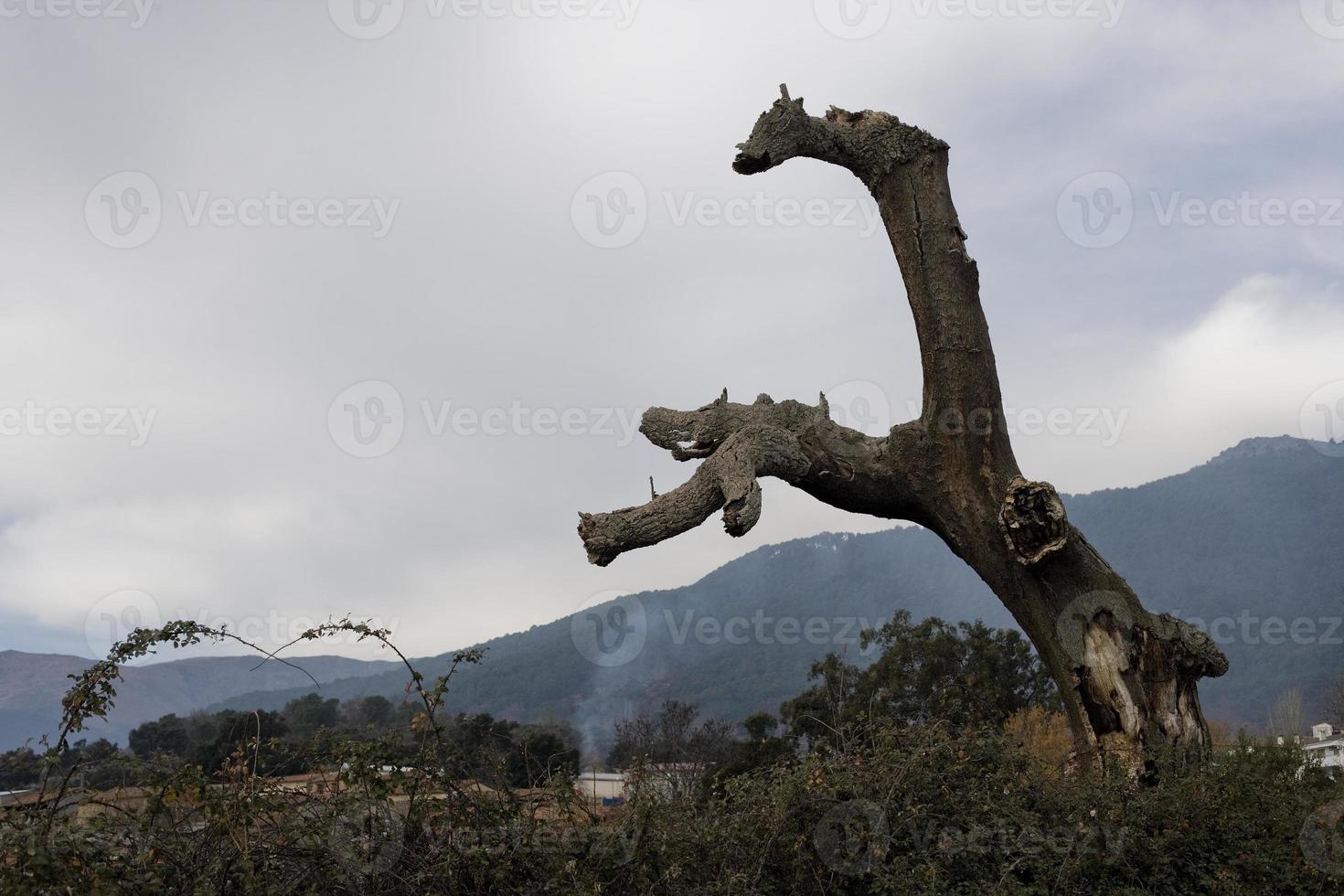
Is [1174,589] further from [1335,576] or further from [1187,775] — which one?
[1187,775]

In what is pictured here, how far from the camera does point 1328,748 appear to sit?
817 inches

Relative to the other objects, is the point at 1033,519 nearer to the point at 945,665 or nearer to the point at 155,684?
the point at 945,665

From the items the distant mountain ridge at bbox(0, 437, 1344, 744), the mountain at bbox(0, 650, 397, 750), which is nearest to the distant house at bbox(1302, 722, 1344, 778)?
the distant mountain ridge at bbox(0, 437, 1344, 744)

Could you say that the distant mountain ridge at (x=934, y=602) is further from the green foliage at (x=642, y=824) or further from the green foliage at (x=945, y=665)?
the green foliage at (x=642, y=824)

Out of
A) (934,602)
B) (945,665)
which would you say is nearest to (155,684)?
(934,602)

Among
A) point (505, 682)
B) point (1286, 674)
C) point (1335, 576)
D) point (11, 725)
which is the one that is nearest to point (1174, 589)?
point (1335, 576)

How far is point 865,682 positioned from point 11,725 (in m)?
75.8

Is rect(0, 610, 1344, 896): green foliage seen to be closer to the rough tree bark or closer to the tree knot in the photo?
the rough tree bark

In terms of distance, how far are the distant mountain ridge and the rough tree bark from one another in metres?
52.7

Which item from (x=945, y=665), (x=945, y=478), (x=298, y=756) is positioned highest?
(x=945, y=478)

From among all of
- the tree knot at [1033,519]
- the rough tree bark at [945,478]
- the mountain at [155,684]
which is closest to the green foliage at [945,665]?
the rough tree bark at [945,478]

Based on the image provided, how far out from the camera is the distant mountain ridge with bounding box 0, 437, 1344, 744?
220ft

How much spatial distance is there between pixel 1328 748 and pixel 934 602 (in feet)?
254

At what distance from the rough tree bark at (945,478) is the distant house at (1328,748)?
7.99 ft
